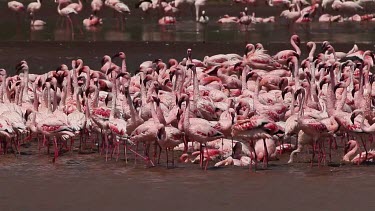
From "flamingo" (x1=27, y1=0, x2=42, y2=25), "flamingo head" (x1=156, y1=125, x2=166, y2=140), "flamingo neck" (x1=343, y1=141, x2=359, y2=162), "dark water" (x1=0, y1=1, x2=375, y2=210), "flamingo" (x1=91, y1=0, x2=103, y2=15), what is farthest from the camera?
"flamingo" (x1=91, y1=0, x2=103, y2=15)

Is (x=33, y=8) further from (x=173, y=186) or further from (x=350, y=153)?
(x=173, y=186)

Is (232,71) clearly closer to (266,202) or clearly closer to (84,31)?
(266,202)

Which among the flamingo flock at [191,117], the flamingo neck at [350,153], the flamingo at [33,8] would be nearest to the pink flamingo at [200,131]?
the flamingo flock at [191,117]

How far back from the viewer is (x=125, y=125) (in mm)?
15000

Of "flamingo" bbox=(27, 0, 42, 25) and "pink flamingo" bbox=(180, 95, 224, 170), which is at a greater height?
"flamingo" bbox=(27, 0, 42, 25)

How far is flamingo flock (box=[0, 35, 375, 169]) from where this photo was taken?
14336 mm

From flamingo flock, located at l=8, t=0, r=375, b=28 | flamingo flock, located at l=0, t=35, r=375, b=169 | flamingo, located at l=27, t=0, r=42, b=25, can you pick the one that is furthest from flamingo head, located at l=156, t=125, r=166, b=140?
flamingo, located at l=27, t=0, r=42, b=25

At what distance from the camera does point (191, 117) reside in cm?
1574

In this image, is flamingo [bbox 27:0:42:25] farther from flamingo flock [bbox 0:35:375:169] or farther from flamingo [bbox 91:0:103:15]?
flamingo flock [bbox 0:35:375:169]

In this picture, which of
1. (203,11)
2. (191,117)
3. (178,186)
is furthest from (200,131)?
(203,11)

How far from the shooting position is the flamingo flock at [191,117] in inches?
564

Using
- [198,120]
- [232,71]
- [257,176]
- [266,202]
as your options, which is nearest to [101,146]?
[198,120]

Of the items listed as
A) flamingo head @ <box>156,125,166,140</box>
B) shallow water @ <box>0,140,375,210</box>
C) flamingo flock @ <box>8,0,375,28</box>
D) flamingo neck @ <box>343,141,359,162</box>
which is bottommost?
shallow water @ <box>0,140,375,210</box>

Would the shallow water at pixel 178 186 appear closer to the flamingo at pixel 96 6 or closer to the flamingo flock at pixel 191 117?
the flamingo flock at pixel 191 117
